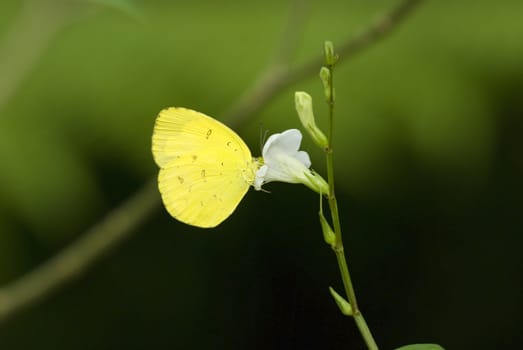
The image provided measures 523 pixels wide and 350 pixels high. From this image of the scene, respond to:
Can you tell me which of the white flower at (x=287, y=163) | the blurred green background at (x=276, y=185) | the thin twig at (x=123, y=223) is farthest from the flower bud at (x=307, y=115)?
the blurred green background at (x=276, y=185)

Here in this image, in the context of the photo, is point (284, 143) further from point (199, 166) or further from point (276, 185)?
point (276, 185)

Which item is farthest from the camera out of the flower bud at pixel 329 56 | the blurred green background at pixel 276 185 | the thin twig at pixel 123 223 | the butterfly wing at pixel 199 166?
the blurred green background at pixel 276 185

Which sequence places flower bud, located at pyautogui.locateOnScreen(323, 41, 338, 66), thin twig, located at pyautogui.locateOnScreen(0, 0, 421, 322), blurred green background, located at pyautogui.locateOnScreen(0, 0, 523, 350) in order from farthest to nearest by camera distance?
blurred green background, located at pyautogui.locateOnScreen(0, 0, 523, 350) → thin twig, located at pyautogui.locateOnScreen(0, 0, 421, 322) → flower bud, located at pyautogui.locateOnScreen(323, 41, 338, 66)

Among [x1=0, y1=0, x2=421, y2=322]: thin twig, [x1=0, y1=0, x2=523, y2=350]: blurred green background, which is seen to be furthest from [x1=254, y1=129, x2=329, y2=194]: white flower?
[x1=0, y1=0, x2=523, y2=350]: blurred green background

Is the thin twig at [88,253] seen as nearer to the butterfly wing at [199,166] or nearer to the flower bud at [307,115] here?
the butterfly wing at [199,166]

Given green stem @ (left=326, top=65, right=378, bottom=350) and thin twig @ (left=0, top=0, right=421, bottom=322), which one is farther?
thin twig @ (left=0, top=0, right=421, bottom=322)

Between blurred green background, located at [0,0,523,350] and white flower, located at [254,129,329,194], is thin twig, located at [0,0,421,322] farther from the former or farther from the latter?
white flower, located at [254,129,329,194]
